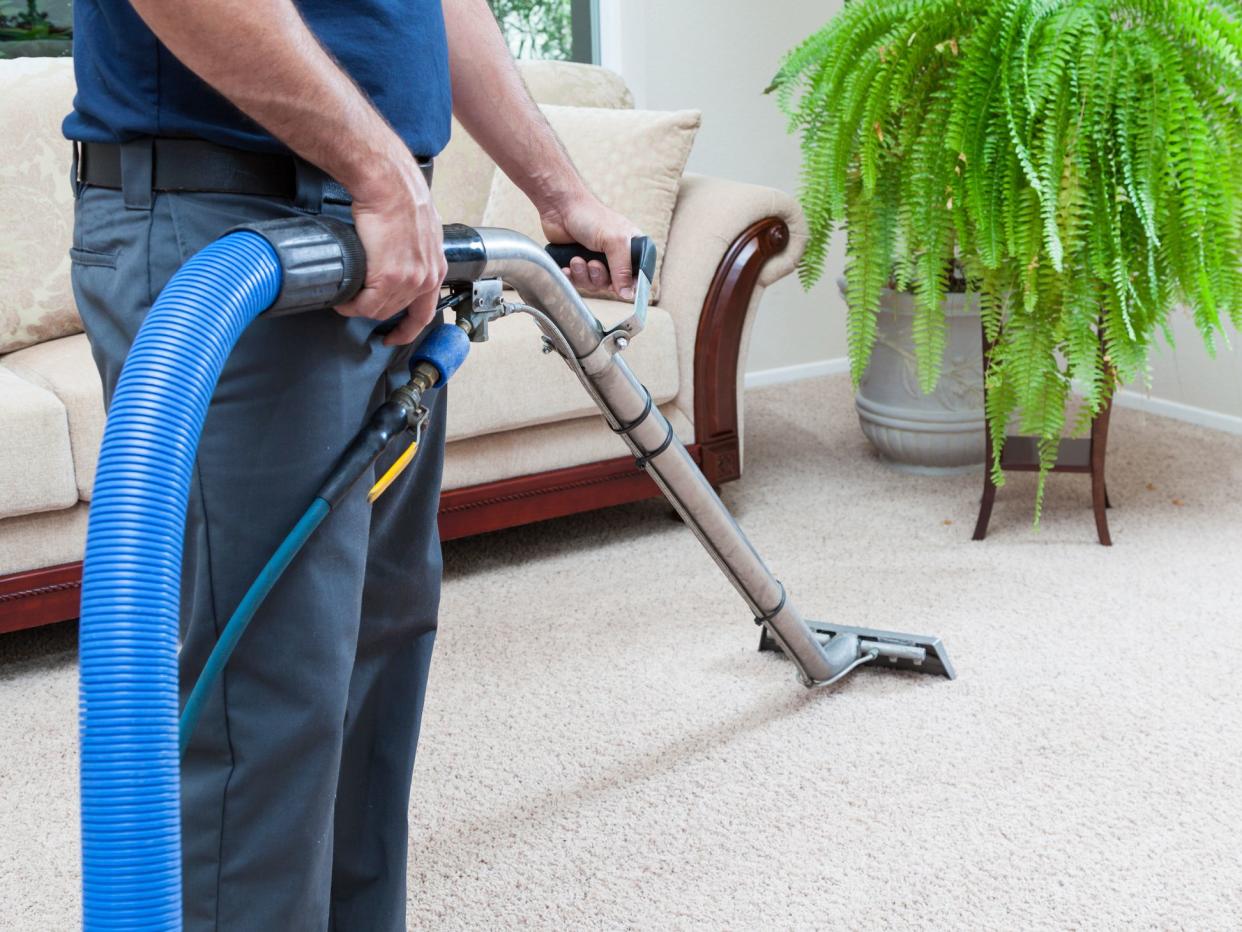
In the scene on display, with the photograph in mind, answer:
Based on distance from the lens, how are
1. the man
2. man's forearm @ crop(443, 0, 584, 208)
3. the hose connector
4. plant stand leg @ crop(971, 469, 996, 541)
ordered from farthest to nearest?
plant stand leg @ crop(971, 469, 996, 541) → man's forearm @ crop(443, 0, 584, 208) → the man → the hose connector

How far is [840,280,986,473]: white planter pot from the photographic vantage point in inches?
107

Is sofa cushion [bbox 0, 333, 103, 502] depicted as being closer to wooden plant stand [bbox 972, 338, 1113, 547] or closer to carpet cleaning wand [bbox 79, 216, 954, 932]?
carpet cleaning wand [bbox 79, 216, 954, 932]

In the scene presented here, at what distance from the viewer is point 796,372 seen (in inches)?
153

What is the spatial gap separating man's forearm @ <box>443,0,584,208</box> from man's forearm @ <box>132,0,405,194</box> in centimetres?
36

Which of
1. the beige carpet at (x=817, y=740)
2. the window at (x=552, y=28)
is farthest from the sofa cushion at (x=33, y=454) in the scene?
the window at (x=552, y=28)

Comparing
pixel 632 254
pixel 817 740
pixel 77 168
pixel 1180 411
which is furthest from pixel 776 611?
pixel 1180 411

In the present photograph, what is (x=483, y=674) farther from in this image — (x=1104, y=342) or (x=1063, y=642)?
(x=1104, y=342)

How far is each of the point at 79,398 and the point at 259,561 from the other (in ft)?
4.12

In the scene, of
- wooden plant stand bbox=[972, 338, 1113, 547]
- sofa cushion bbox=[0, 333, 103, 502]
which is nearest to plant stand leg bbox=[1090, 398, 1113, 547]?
wooden plant stand bbox=[972, 338, 1113, 547]

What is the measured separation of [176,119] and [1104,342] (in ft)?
6.37

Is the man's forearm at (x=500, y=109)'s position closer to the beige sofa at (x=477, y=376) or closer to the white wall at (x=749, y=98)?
the beige sofa at (x=477, y=376)

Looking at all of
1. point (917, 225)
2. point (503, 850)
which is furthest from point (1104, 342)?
point (503, 850)

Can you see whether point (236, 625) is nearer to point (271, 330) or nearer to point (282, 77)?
point (271, 330)

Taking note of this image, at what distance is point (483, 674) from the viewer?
75.9 inches
